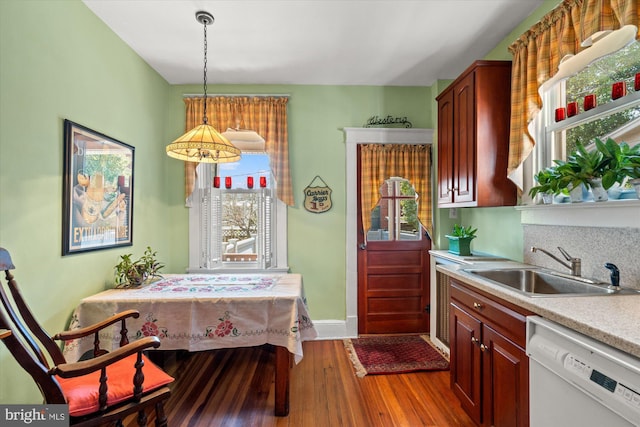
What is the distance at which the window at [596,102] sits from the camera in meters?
1.64

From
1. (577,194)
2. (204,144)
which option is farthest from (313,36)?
(577,194)

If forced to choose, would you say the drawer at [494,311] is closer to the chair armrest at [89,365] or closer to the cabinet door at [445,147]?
the cabinet door at [445,147]

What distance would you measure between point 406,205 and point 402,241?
15.9 inches

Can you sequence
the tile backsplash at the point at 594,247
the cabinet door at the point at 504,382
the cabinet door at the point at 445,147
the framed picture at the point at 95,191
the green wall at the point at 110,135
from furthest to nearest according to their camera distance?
the cabinet door at the point at 445,147
the framed picture at the point at 95,191
the green wall at the point at 110,135
the tile backsplash at the point at 594,247
the cabinet door at the point at 504,382

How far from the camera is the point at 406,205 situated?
3455 mm

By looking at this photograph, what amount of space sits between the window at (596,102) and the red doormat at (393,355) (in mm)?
1693

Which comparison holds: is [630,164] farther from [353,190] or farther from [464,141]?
[353,190]

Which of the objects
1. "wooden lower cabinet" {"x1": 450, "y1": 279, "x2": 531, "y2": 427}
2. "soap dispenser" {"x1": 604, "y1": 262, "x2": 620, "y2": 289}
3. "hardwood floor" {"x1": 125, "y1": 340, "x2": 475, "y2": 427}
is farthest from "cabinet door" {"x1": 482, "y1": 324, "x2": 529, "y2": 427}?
"soap dispenser" {"x1": 604, "y1": 262, "x2": 620, "y2": 289}

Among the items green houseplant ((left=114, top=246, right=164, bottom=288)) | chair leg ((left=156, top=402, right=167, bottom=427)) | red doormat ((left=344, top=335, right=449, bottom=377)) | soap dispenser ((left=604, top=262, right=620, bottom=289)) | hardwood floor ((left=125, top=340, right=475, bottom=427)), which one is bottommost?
hardwood floor ((left=125, top=340, right=475, bottom=427))

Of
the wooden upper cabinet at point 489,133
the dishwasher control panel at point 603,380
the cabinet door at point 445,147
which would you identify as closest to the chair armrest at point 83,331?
the dishwasher control panel at point 603,380

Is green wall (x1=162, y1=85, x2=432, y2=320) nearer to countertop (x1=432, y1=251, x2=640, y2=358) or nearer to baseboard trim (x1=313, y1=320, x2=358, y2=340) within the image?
baseboard trim (x1=313, y1=320, x2=358, y2=340)

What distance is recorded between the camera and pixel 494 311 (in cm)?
164

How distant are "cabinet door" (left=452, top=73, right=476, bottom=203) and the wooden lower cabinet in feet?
2.52

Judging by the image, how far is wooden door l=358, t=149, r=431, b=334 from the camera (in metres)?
3.41
